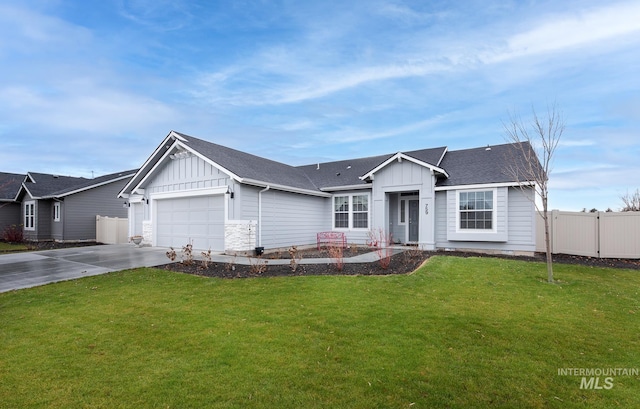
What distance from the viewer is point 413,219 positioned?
16453 millimetres

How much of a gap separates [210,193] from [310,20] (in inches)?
322

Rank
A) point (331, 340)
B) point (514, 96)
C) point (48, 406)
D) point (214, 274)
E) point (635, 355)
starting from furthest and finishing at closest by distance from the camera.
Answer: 1. point (514, 96)
2. point (214, 274)
3. point (331, 340)
4. point (635, 355)
5. point (48, 406)

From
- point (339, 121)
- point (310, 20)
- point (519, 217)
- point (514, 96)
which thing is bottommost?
point (519, 217)

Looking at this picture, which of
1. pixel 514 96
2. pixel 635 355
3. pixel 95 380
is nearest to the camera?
pixel 95 380

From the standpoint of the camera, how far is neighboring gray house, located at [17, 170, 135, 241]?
21234 millimetres

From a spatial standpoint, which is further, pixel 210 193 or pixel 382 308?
pixel 210 193

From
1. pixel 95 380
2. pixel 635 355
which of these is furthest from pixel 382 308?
pixel 95 380

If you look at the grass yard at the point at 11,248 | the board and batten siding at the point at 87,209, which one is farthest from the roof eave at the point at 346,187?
the board and batten siding at the point at 87,209

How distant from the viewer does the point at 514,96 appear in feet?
35.1

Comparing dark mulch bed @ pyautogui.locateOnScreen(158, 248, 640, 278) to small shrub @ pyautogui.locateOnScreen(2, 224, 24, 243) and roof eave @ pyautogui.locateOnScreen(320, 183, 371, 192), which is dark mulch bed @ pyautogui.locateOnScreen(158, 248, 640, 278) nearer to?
roof eave @ pyautogui.locateOnScreen(320, 183, 371, 192)

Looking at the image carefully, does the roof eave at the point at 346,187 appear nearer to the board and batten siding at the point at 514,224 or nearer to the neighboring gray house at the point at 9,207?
the board and batten siding at the point at 514,224

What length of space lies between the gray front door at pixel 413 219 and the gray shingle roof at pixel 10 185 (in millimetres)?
27257

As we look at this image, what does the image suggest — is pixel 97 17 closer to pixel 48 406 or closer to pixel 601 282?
pixel 48 406

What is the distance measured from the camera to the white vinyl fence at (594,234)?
38.9 feet
